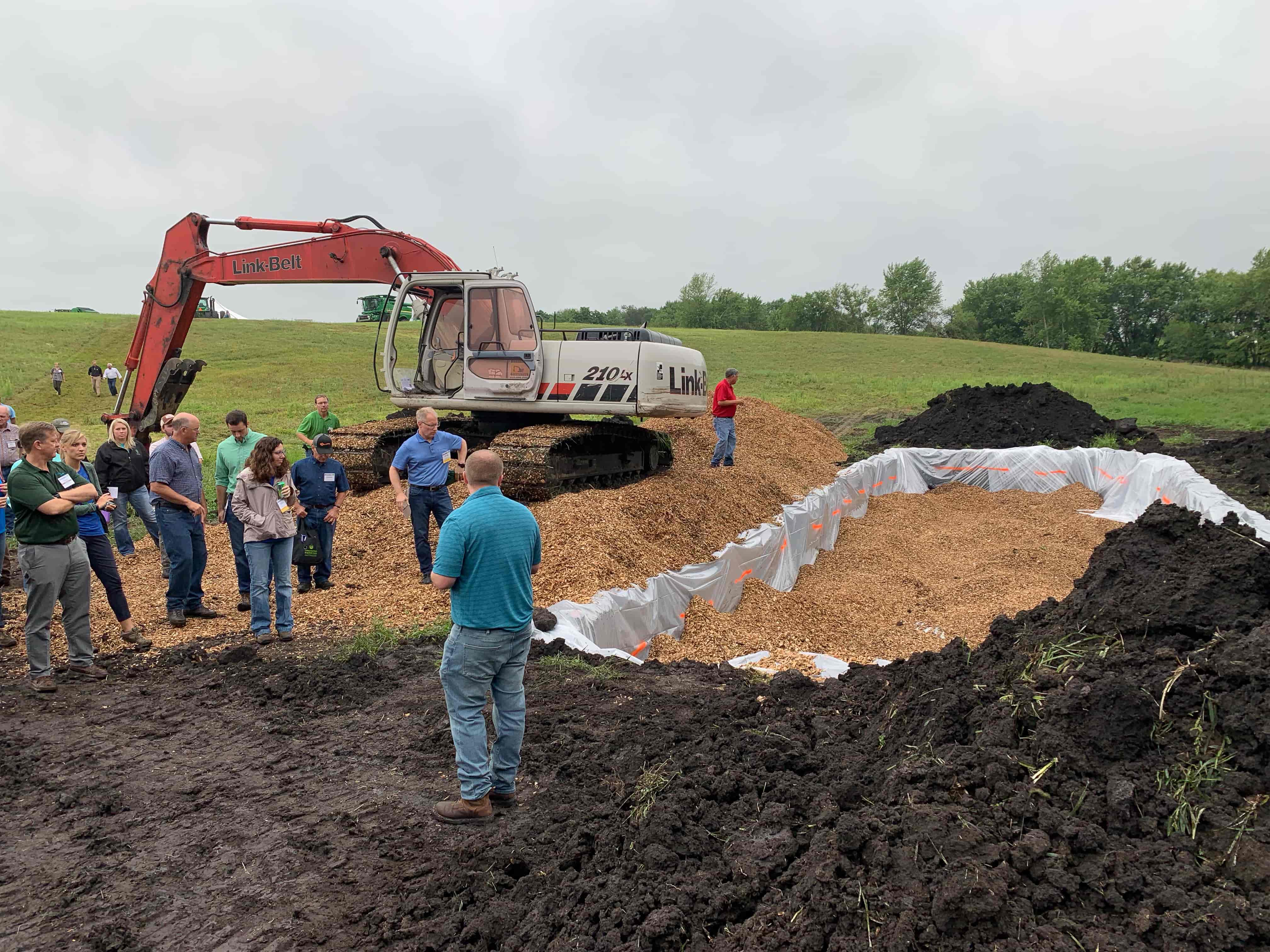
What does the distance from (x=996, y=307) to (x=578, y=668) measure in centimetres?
9415

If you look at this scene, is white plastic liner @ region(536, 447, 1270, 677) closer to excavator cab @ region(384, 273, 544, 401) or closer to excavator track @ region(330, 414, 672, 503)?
excavator track @ region(330, 414, 672, 503)

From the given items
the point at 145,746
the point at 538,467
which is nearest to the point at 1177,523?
the point at 538,467

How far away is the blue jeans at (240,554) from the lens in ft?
24.8

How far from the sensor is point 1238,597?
13.1ft

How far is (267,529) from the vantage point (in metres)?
6.19

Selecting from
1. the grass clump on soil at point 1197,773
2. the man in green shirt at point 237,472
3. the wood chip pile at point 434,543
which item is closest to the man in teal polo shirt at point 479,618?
the grass clump on soil at point 1197,773

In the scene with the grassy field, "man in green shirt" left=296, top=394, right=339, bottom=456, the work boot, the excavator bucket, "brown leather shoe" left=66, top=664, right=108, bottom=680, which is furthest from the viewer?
the grassy field

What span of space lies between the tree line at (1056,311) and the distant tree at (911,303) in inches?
4.1

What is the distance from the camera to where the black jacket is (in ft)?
28.8

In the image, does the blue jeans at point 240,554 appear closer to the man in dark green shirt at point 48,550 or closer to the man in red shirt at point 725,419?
the man in dark green shirt at point 48,550

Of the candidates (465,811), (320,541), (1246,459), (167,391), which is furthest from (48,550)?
(1246,459)

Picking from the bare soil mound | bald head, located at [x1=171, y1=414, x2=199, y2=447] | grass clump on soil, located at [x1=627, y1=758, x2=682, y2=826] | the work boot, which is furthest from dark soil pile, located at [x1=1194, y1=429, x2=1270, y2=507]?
the work boot

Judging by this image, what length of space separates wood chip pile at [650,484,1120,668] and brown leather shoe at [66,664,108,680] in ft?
13.6

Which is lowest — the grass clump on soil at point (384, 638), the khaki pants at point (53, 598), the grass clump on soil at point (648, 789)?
the grass clump on soil at point (384, 638)
